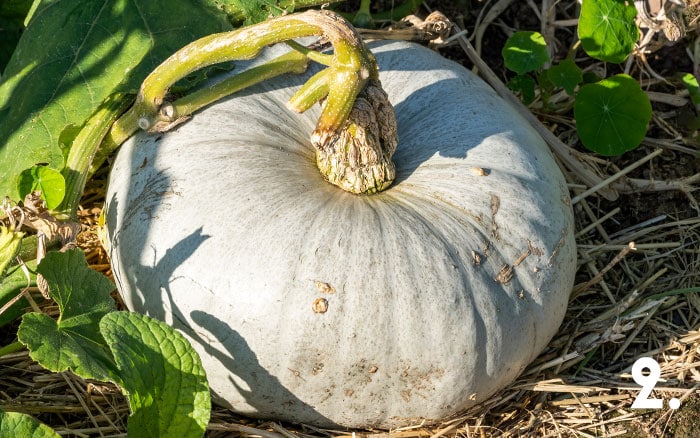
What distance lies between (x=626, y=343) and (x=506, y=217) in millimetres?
769

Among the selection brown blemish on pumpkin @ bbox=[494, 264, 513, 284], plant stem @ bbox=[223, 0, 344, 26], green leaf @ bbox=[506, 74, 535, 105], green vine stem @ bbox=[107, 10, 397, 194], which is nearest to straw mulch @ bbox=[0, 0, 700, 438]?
green leaf @ bbox=[506, 74, 535, 105]

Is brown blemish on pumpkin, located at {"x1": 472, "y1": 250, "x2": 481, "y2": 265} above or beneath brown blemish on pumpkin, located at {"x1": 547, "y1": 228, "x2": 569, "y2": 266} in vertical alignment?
above

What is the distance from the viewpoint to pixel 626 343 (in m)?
2.92

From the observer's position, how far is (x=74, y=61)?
2.74 metres

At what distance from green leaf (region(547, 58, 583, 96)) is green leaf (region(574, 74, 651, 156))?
4cm

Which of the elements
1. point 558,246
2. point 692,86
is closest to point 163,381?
point 558,246

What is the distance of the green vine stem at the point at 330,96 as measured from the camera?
2344 mm

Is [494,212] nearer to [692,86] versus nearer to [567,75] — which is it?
[567,75]

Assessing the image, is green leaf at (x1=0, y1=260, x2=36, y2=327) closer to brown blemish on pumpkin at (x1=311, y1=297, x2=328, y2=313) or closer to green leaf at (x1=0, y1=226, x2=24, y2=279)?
green leaf at (x1=0, y1=226, x2=24, y2=279)

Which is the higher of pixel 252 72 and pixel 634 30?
pixel 252 72

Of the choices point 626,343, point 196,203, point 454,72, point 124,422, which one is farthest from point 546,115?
point 124,422

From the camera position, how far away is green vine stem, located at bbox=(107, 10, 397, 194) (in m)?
2.34

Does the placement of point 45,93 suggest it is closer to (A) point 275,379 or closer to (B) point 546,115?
(A) point 275,379

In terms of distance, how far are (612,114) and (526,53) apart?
40 centimetres
